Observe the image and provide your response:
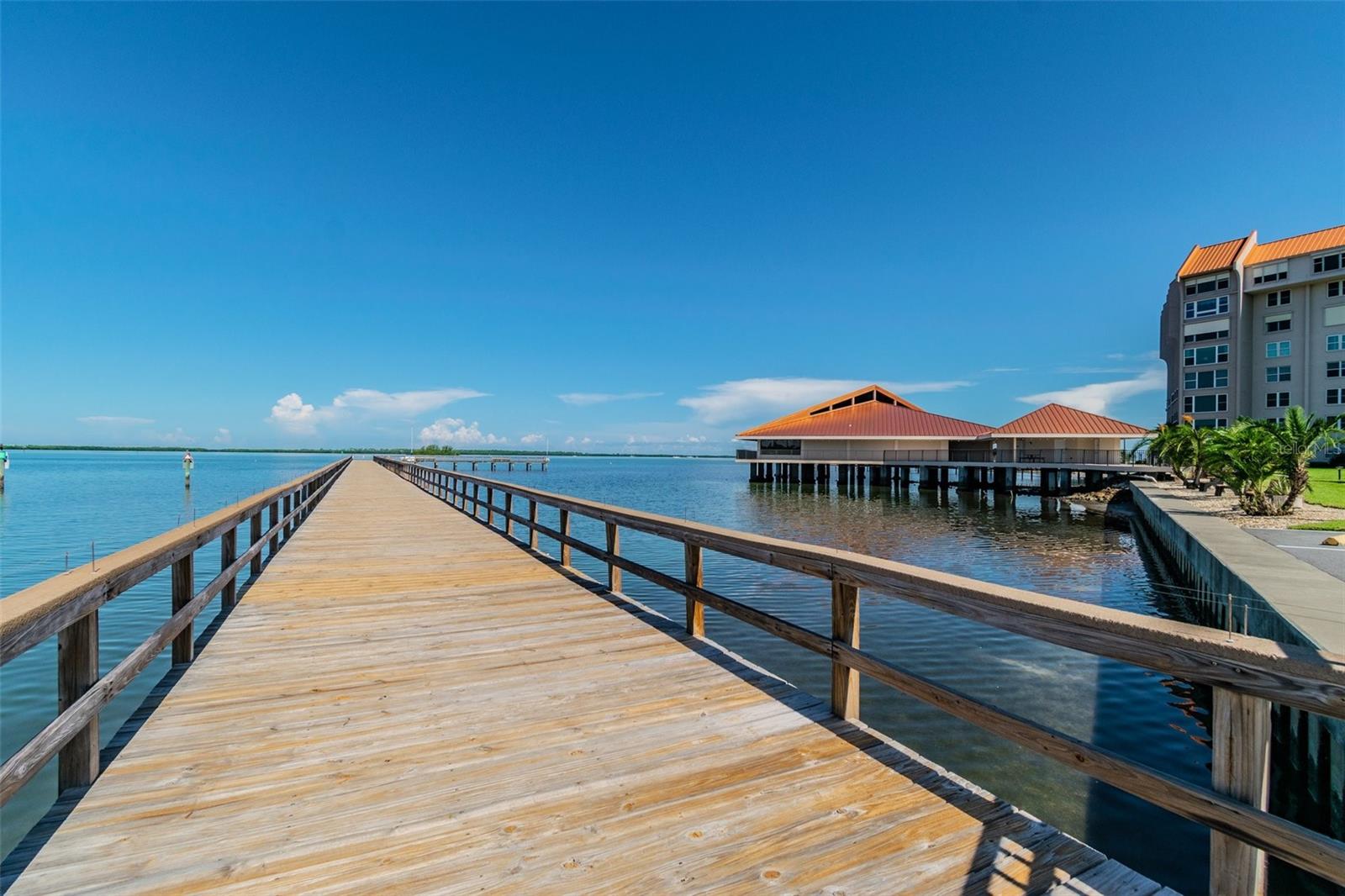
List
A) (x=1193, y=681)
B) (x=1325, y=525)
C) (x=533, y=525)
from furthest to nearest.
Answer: (x=1325, y=525) < (x=533, y=525) < (x=1193, y=681)

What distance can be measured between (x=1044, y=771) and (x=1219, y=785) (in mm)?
4582

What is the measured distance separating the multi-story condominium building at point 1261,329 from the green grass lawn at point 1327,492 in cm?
1289

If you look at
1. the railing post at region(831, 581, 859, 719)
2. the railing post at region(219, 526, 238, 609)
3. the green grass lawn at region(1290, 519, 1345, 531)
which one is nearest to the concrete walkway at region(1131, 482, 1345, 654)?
the green grass lawn at region(1290, 519, 1345, 531)

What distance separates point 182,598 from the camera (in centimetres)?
436

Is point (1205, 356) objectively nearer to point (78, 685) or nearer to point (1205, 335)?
point (1205, 335)

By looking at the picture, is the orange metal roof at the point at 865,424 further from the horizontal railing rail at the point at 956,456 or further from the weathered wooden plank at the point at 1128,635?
the weathered wooden plank at the point at 1128,635

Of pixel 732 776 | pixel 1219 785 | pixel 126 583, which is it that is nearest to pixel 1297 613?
pixel 1219 785

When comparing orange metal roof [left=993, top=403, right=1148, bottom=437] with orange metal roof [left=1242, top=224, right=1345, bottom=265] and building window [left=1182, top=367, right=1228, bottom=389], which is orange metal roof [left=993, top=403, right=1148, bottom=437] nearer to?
building window [left=1182, top=367, right=1228, bottom=389]

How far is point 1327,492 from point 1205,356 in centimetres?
3174

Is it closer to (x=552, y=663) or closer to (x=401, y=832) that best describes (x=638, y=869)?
(x=401, y=832)

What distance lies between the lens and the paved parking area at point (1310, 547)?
9.09 meters

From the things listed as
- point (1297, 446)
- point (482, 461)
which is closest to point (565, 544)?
point (1297, 446)

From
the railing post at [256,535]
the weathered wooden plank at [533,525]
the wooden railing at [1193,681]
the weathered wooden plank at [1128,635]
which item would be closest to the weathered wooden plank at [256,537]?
the railing post at [256,535]

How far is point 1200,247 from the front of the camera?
5259cm
